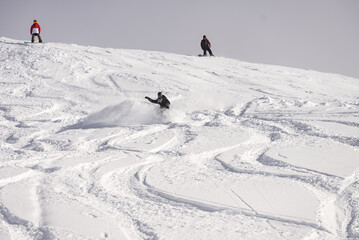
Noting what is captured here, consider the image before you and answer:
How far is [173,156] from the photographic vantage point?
25.1 ft

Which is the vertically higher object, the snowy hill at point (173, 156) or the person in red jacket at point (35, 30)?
the person in red jacket at point (35, 30)

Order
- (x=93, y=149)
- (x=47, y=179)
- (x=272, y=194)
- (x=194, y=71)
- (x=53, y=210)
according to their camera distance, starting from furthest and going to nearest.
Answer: (x=194, y=71) < (x=93, y=149) < (x=47, y=179) < (x=272, y=194) < (x=53, y=210)

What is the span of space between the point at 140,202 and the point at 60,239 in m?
1.32

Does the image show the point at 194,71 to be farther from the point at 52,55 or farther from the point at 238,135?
the point at 238,135

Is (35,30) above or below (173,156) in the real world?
above

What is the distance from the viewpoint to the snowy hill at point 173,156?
468cm

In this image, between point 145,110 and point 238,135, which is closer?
point 238,135

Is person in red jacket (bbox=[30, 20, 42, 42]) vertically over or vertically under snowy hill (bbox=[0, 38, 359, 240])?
over

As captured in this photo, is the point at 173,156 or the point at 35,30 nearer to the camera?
the point at 173,156

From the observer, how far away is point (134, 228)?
4.55 meters

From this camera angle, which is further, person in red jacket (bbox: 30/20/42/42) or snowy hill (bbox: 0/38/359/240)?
person in red jacket (bbox: 30/20/42/42)

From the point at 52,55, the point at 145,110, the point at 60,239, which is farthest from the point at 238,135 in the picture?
the point at 52,55

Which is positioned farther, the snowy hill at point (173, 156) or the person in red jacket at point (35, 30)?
the person in red jacket at point (35, 30)

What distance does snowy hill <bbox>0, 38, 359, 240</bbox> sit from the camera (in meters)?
4.68
